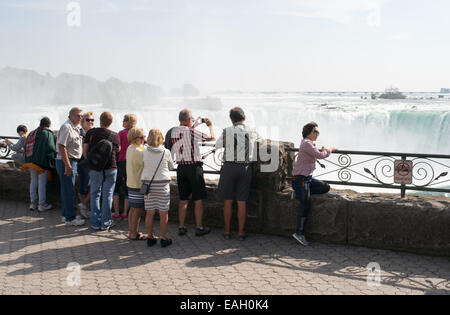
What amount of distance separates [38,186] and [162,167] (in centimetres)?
306

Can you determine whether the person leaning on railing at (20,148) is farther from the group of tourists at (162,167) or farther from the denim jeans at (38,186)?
the group of tourists at (162,167)

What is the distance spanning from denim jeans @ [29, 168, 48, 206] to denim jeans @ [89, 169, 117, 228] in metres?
1.51

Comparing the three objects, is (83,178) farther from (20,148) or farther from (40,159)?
(20,148)

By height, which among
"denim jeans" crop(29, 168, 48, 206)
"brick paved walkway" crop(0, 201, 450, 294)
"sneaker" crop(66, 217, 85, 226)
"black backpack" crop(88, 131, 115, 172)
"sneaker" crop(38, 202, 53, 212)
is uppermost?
"black backpack" crop(88, 131, 115, 172)

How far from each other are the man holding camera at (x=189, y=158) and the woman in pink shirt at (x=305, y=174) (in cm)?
121

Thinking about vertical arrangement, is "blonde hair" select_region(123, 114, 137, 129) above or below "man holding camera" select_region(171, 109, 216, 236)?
above

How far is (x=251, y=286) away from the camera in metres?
4.56

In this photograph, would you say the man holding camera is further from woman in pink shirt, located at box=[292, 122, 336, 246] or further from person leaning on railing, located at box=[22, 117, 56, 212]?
person leaning on railing, located at box=[22, 117, 56, 212]

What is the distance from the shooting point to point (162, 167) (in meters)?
5.55

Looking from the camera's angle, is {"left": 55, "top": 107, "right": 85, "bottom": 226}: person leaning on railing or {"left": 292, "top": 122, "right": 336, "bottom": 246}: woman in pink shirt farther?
{"left": 55, "top": 107, "right": 85, "bottom": 226}: person leaning on railing

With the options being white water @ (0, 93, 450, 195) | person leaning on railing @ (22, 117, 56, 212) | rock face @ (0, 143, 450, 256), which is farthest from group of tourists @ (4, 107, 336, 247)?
white water @ (0, 93, 450, 195)

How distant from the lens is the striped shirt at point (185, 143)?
5.98 metres

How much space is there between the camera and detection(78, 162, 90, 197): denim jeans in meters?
6.93

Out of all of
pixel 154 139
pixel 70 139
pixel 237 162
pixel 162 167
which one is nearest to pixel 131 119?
pixel 70 139
